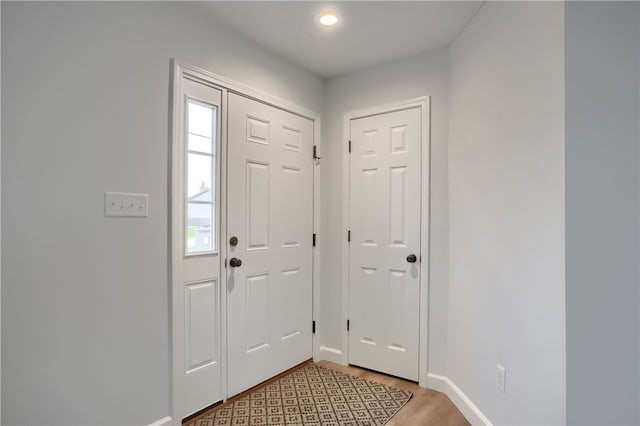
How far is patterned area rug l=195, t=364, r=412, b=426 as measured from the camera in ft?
6.97

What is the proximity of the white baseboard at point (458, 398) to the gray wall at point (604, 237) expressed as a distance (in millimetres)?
754

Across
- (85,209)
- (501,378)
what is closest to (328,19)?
(85,209)

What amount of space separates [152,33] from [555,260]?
219 cm

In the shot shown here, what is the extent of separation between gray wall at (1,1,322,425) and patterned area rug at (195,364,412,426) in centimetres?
47

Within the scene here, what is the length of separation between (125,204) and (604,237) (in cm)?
209

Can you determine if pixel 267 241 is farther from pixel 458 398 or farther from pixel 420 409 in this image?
pixel 458 398

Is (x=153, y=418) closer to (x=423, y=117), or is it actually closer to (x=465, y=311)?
(x=465, y=311)

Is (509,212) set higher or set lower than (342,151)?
lower

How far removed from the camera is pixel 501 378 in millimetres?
1829

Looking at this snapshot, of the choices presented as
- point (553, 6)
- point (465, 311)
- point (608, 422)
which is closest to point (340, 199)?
point (465, 311)

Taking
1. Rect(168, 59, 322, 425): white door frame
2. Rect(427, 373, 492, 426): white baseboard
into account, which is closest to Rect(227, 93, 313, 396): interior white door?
Rect(168, 59, 322, 425): white door frame

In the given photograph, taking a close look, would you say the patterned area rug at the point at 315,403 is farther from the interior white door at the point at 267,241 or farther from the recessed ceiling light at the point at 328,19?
the recessed ceiling light at the point at 328,19

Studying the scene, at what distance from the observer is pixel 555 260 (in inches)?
56.0

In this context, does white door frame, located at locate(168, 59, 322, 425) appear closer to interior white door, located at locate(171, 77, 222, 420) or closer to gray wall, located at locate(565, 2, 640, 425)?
interior white door, located at locate(171, 77, 222, 420)
